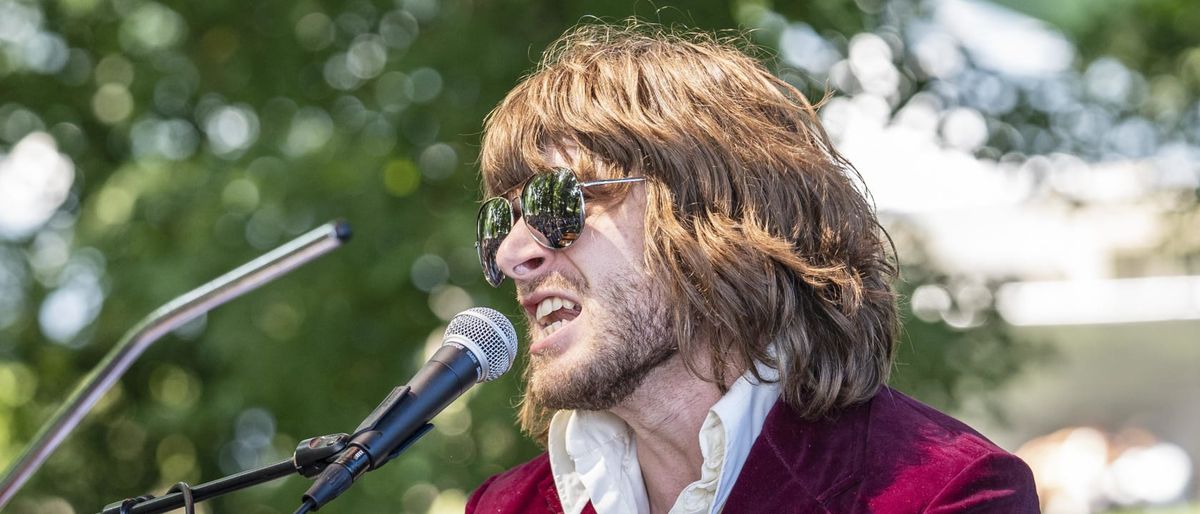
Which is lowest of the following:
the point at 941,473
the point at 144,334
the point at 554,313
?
the point at 941,473

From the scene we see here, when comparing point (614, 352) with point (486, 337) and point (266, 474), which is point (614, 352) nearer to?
point (486, 337)

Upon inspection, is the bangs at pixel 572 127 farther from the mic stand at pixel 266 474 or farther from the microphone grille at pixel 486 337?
the mic stand at pixel 266 474

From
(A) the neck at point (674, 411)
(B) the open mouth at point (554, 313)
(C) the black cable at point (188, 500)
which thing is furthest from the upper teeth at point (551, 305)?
(C) the black cable at point (188, 500)

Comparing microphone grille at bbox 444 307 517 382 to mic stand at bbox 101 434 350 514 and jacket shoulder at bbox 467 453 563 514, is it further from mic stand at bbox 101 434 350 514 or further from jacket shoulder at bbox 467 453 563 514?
jacket shoulder at bbox 467 453 563 514

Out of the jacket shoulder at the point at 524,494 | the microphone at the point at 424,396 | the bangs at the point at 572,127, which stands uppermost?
the bangs at the point at 572,127

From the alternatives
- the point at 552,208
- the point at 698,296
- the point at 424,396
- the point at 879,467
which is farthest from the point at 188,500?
the point at 879,467

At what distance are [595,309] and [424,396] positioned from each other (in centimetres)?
67

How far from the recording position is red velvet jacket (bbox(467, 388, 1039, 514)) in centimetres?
229

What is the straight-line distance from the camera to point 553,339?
8.45ft

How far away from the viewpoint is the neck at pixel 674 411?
262cm

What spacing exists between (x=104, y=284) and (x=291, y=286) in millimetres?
767

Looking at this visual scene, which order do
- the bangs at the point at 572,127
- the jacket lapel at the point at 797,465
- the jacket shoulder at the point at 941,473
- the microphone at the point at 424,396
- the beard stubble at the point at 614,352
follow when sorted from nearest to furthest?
the microphone at the point at 424,396
the jacket shoulder at the point at 941,473
the jacket lapel at the point at 797,465
the beard stubble at the point at 614,352
the bangs at the point at 572,127

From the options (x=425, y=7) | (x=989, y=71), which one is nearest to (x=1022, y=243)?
(x=989, y=71)

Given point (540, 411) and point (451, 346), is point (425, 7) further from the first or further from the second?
point (451, 346)
